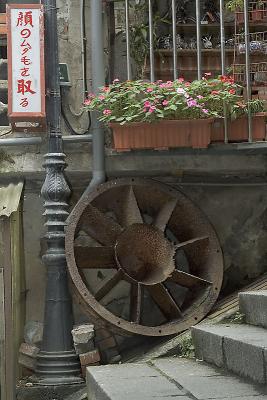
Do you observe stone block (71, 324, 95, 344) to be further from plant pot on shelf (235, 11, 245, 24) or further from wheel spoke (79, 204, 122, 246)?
plant pot on shelf (235, 11, 245, 24)

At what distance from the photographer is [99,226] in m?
7.65

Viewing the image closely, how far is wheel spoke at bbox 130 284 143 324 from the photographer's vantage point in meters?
7.35

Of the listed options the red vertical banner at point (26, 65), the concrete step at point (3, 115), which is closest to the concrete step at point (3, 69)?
the concrete step at point (3, 115)

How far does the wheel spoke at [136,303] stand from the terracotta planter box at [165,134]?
58.1 inches

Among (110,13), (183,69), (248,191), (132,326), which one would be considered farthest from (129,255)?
(110,13)

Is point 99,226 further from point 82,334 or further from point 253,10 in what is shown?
point 253,10

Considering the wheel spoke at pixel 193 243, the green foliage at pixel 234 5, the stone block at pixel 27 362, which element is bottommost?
the stone block at pixel 27 362

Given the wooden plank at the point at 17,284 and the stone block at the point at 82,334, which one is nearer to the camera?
the stone block at the point at 82,334

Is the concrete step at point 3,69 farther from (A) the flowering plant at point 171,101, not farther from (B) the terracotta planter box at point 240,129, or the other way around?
(B) the terracotta planter box at point 240,129

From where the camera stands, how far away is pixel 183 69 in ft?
26.7

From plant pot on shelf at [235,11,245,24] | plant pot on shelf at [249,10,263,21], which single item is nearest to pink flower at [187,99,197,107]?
plant pot on shelf at [235,11,245,24]

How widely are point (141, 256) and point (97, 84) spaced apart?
1.94 m

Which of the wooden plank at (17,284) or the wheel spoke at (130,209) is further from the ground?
the wheel spoke at (130,209)

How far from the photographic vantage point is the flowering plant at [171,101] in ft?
23.0
